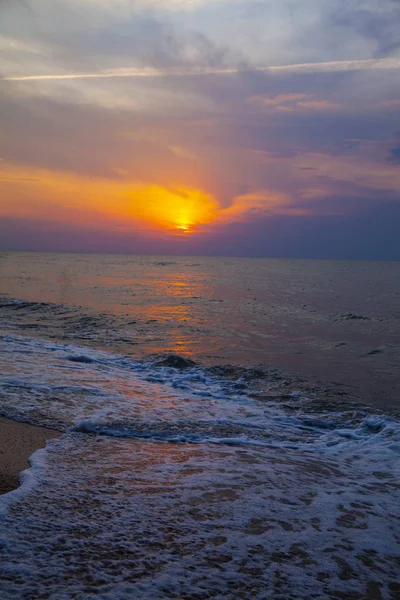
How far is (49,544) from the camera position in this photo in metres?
3.19

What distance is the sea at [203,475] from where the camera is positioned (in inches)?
120

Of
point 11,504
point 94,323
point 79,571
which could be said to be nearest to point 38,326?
point 94,323

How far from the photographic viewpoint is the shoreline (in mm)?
4289

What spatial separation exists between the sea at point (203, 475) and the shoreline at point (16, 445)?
14cm

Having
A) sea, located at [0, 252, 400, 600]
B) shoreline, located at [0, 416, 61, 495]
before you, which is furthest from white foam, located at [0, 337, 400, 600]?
shoreline, located at [0, 416, 61, 495]

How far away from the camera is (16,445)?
5.20m

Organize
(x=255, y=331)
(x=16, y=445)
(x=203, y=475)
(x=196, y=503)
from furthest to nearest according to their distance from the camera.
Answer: (x=255, y=331), (x=16, y=445), (x=203, y=475), (x=196, y=503)

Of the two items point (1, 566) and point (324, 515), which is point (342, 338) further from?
point (1, 566)

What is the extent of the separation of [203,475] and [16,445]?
7.72 feet

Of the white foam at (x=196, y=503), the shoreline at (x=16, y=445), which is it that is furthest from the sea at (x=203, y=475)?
the shoreline at (x=16, y=445)

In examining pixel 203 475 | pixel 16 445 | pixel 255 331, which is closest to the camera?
pixel 203 475

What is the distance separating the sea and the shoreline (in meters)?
0.14

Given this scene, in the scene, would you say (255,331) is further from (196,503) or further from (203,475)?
(196,503)

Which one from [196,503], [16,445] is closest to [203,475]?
[196,503]
